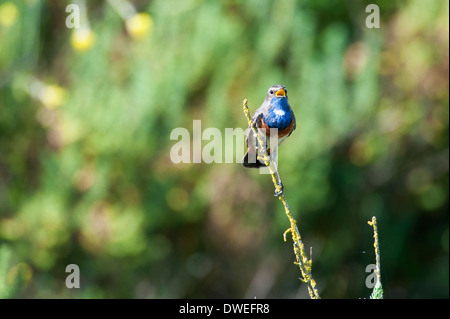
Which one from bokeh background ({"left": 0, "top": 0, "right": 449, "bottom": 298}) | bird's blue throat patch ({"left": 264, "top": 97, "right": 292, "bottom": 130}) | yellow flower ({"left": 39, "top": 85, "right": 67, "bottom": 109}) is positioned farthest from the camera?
bokeh background ({"left": 0, "top": 0, "right": 449, "bottom": 298})

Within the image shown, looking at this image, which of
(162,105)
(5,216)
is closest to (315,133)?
(162,105)

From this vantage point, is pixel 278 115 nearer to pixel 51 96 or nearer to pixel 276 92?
pixel 276 92

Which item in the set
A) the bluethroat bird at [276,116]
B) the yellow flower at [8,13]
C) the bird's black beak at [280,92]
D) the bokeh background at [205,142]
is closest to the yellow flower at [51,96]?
the bokeh background at [205,142]

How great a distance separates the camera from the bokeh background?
4102 mm

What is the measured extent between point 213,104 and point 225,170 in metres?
0.48

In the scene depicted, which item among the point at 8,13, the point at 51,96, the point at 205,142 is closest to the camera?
the point at 51,96

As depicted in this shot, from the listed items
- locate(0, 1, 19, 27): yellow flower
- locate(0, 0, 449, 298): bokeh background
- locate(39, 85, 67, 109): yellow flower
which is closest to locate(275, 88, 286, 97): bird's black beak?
locate(39, 85, 67, 109): yellow flower

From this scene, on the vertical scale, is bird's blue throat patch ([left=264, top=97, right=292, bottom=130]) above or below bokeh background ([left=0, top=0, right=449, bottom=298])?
below

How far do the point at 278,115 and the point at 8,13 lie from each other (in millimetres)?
3067

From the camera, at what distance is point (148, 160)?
436cm

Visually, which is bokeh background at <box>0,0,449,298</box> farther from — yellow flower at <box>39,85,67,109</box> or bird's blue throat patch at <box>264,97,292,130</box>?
bird's blue throat patch at <box>264,97,292,130</box>

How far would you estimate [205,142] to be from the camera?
170 inches

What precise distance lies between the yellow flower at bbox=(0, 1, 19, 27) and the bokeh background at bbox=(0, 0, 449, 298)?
2cm

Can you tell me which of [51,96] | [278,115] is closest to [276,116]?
[278,115]
